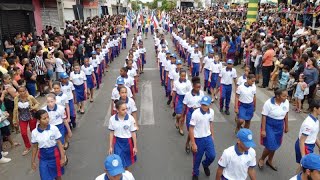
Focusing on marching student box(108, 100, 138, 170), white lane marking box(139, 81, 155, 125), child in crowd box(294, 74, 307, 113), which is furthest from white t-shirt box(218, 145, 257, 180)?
child in crowd box(294, 74, 307, 113)

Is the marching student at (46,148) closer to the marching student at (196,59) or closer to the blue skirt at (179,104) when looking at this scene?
the blue skirt at (179,104)

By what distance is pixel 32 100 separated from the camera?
729cm

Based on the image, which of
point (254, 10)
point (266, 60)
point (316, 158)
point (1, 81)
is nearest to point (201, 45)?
point (254, 10)

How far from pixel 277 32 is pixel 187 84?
11446 millimetres

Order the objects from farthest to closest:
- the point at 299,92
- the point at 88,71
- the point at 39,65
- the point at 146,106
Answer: the point at 39,65
the point at 88,71
the point at 146,106
the point at 299,92

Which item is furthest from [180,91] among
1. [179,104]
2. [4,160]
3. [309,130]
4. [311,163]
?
[311,163]

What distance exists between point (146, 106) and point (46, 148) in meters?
5.63

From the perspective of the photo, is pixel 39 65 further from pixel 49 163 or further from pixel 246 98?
pixel 246 98

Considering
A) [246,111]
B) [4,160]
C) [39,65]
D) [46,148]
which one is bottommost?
[4,160]

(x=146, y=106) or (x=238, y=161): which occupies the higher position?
(x=238, y=161)

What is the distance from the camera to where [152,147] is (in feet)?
24.6

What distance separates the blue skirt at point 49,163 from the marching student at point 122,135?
0.91m

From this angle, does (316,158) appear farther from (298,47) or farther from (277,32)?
(277,32)

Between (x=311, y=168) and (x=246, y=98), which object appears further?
(x=246, y=98)
